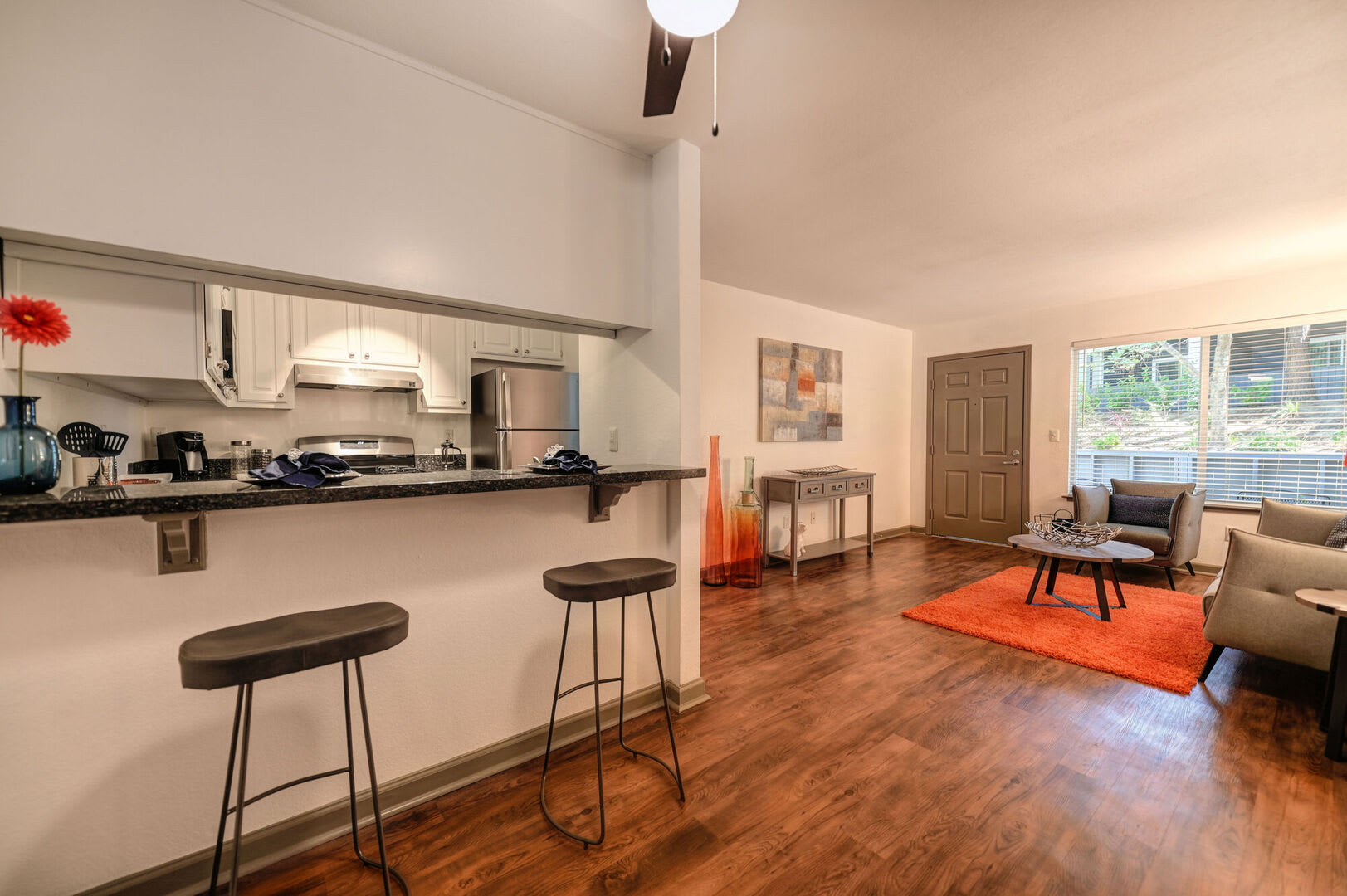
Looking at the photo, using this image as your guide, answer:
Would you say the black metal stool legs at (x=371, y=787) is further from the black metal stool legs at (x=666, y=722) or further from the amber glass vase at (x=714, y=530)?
the amber glass vase at (x=714, y=530)

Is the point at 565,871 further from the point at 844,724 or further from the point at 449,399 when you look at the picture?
the point at 449,399

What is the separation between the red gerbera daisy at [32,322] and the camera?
39.4 inches

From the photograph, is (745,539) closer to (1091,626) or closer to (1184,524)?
(1091,626)

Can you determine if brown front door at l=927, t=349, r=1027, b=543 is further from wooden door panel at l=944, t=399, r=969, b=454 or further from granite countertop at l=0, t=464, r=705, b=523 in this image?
granite countertop at l=0, t=464, r=705, b=523

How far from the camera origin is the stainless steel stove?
2.41 meters

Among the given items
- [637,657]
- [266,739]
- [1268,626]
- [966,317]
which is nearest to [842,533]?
[966,317]

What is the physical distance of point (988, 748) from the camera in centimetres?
203

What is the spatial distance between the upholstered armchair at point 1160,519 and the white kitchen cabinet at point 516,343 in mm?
4588

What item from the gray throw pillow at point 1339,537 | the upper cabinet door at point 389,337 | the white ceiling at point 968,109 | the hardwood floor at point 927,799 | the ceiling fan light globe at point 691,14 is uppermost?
the white ceiling at point 968,109

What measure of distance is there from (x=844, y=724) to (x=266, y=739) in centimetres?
201

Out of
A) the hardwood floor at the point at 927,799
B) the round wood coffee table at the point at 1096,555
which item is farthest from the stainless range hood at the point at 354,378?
the round wood coffee table at the point at 1096,555

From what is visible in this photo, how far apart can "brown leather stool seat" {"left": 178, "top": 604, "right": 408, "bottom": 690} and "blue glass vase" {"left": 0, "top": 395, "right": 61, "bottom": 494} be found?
1.46 feet

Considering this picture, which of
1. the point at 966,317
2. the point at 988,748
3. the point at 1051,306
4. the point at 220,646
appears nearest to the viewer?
the point at 220,646

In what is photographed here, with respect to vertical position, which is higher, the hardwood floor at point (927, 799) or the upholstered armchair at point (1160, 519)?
the upholstered armchair at point (1160, 519)
